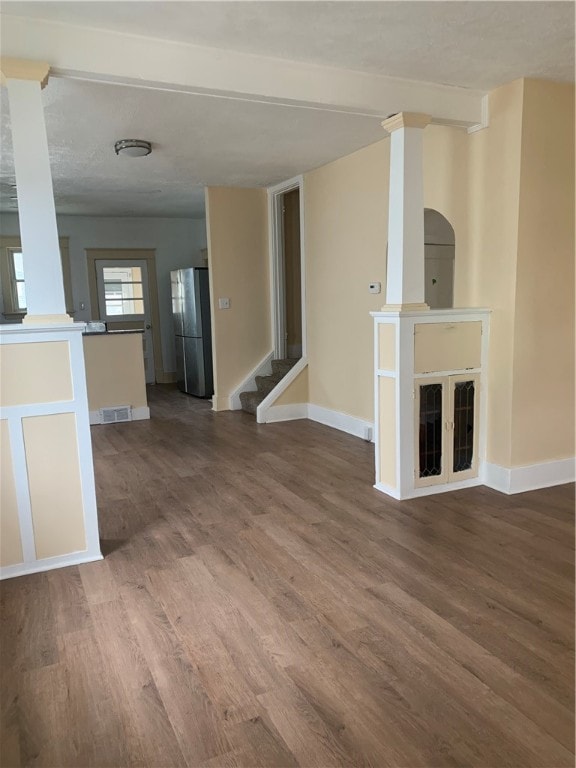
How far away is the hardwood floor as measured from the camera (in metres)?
1.65

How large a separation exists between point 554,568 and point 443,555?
50 centimetres

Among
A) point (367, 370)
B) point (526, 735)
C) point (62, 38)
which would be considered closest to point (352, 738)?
point (526, 735)

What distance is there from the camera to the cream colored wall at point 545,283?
3346mm

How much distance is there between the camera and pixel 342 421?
17.7 ft

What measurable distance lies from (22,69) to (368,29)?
62.5 inches

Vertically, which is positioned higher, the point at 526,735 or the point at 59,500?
the point at 59,500

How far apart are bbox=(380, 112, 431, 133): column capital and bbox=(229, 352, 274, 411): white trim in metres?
3.60

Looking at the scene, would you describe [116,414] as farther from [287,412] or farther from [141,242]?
[141,242]

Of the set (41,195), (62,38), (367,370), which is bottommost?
(367,370)

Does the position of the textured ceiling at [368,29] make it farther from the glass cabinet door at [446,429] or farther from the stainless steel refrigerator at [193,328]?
the stainless steel refrigerator at [193,328]

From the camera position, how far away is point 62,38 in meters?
2.54

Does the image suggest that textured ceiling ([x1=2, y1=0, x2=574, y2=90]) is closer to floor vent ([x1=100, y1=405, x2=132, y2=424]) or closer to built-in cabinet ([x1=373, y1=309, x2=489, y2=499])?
built-in cabinet ([x1=373, y1=309, x2=489, y2=499])

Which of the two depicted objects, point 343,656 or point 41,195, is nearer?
point 343,656

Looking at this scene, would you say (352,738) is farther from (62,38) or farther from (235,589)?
(62,38)
